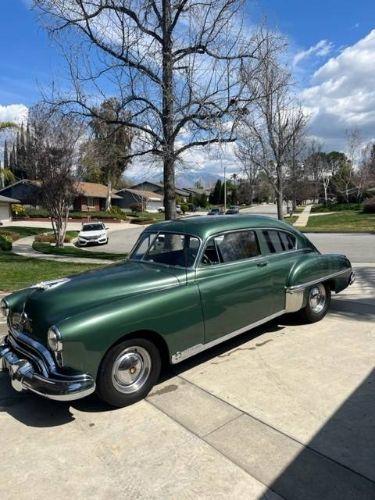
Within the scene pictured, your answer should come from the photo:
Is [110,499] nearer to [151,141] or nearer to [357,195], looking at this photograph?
[151,141]

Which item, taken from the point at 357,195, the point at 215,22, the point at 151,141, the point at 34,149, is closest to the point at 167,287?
the point at 151,141

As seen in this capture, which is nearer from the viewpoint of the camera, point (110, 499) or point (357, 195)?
point (110, 499)

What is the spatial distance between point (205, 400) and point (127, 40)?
34.7 ft

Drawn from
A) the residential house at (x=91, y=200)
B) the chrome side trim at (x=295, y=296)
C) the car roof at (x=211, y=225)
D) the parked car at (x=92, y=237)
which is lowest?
the parked car at (x=92, y=237)

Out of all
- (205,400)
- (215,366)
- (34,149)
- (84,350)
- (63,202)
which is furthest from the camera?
(63,202)

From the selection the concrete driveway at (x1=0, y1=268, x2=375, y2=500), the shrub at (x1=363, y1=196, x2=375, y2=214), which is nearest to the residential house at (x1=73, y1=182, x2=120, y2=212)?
the shrub at (x1=363, y1=196, x2=375, y2=214)

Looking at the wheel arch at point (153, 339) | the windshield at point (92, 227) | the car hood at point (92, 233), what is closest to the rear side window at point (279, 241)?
the wheel arch at point (153, 339)

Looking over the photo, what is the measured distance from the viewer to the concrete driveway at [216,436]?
9.25 ft

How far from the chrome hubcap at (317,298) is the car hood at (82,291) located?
245cm

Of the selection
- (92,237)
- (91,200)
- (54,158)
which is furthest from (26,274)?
(91,200)

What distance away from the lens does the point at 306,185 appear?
69125 millimetres

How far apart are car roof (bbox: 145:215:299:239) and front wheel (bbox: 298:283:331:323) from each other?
1188 mm

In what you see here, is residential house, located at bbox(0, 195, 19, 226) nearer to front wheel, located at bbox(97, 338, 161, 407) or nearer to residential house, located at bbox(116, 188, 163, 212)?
residential house, located at bbox(116, 188, 163, 212)

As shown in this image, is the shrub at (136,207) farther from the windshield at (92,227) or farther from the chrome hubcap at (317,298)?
the chrome hubcap at (317,298)
